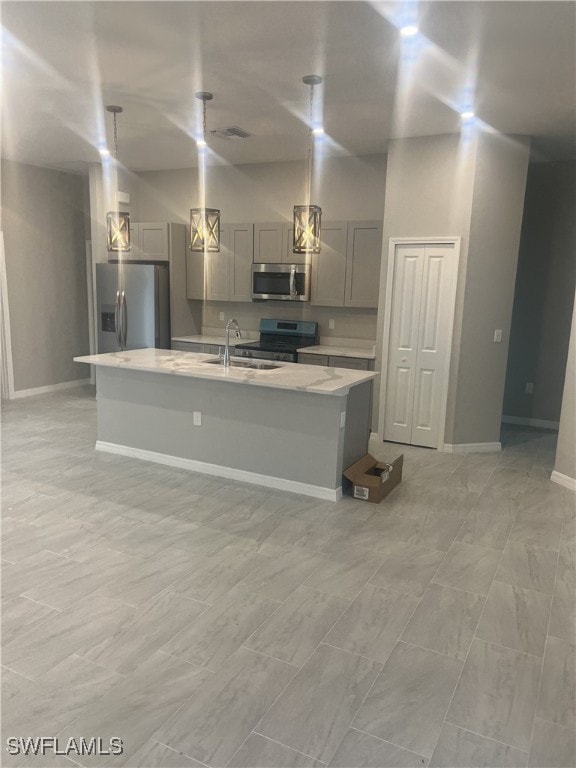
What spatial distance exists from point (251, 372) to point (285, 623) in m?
2.09

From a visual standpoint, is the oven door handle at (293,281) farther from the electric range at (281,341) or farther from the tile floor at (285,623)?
the tile floor at (285,623)

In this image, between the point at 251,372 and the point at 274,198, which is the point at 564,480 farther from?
the point at 274,198

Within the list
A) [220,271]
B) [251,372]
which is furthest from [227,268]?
[251,372]

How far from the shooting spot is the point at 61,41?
10.6 ft

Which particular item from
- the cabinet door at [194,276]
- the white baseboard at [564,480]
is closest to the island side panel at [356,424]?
the white baseboard at [564,480]

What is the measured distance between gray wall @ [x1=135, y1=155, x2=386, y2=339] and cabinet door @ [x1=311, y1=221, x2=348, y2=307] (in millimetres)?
288

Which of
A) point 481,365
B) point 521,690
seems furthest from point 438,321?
point 521,690

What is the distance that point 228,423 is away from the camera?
14.2ft

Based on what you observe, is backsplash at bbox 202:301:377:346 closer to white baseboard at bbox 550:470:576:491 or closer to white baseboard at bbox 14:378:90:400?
white baseboard at bbox 14:378:90:400

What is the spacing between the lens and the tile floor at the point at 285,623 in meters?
1.93

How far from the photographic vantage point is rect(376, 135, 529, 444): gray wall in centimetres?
486

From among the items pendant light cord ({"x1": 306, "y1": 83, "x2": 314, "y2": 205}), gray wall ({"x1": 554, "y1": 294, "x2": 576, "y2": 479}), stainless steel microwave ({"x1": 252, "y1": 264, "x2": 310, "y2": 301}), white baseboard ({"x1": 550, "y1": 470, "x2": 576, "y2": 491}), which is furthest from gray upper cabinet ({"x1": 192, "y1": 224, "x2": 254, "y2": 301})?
white baseboard ({"x1": 550, "y1": 470, "x2": 576, "y2": 491})

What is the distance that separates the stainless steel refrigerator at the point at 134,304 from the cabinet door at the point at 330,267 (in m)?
1.90

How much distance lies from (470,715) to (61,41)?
13.2ft
